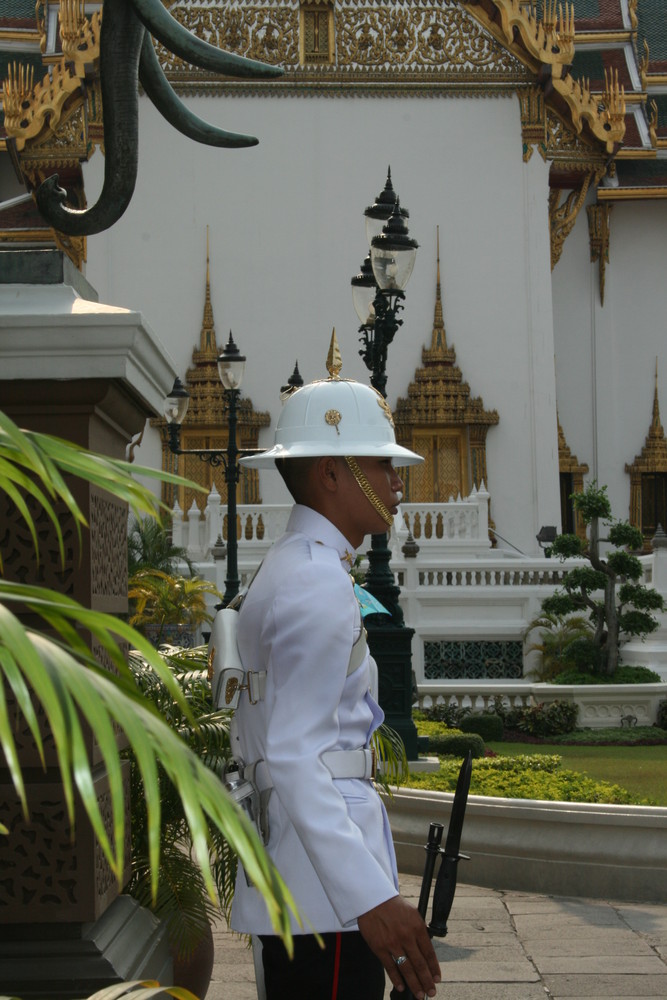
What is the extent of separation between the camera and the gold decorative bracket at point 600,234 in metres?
25.4

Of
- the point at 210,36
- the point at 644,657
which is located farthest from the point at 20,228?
the point at 644,657

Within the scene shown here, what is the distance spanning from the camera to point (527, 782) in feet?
26.7

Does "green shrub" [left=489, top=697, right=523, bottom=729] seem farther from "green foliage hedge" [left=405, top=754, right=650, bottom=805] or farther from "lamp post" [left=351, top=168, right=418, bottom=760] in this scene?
"green foliage hedge" [left=405, top=754, right=650, bottom=805]

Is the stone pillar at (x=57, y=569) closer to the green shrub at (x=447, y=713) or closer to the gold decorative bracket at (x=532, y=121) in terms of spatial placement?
the green shrub at (x=447, y=713)

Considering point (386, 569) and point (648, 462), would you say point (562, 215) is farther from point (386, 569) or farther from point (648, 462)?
point (386, 569)

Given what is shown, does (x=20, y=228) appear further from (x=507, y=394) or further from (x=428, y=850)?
(x=428, y=850)

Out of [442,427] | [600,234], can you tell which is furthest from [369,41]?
[442,427]

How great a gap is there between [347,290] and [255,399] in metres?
2.45

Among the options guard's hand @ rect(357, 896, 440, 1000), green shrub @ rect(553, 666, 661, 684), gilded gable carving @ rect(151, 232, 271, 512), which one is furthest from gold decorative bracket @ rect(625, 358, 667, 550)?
guard's hand @ rect(357, 896, 440, 1000)

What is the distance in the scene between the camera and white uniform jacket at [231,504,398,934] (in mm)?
2371

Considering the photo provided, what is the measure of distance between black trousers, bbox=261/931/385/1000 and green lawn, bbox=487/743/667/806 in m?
6.39

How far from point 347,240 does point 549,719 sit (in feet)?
39.1

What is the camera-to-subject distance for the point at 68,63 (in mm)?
22859

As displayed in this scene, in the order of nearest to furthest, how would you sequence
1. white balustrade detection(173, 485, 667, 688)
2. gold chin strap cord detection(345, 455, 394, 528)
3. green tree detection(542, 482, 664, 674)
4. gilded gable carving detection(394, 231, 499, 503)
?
1. gold chin strap cord detection(345, 455, 394, 528)
2. green tree detection(542, 482, 664, 674)
3. white balustrade detection(173, 485, 667, 688)
4. gilded gable carving detection(394, 231, 499, 503)
